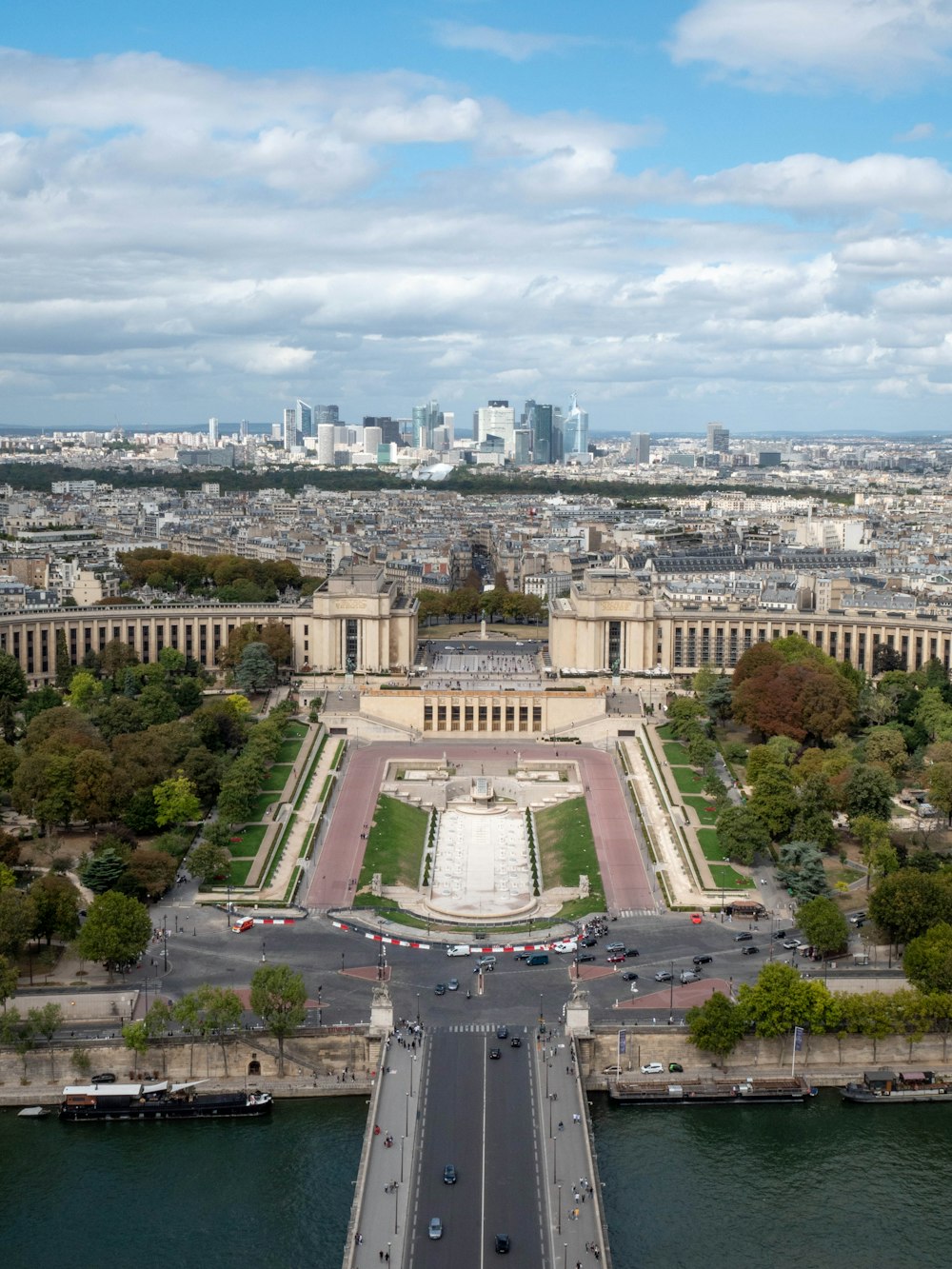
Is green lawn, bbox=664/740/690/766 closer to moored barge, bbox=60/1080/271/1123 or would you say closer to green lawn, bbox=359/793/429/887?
green lawn, bbox=359/793/429/887

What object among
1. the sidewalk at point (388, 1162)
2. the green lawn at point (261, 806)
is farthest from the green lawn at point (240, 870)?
the sidewalk at point (388, 1162)

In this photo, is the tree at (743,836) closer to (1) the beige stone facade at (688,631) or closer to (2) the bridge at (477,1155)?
(2) the bridge at (477,1155)

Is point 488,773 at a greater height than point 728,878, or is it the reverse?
point 488,773

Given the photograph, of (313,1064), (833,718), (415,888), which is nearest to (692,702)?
(833,718)

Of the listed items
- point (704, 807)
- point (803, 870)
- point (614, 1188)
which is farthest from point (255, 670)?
point (614, 1188)

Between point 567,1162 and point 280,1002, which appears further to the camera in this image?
point 280,1002

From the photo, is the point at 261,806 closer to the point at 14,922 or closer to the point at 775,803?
the point at 14,922

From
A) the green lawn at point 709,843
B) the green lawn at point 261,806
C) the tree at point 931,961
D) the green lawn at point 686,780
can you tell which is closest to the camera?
the tree at point 931,961

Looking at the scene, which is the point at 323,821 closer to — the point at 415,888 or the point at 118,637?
the point at 415,888
